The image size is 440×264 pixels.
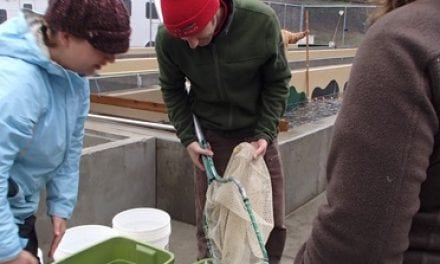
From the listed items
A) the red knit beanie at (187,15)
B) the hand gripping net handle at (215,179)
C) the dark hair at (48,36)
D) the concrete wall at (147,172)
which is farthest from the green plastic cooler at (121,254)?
the concrete wall at (147,172)

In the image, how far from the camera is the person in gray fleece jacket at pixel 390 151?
92cm

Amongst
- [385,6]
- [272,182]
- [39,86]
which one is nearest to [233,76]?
[272,182]

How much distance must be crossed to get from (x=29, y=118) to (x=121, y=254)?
88 centimetres

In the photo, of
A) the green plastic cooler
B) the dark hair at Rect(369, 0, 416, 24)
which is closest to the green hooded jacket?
the green plastic cooler

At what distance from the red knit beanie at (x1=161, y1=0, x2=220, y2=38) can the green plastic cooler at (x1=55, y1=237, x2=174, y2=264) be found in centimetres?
100

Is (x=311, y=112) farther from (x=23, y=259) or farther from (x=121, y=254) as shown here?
(x=23, y=259)

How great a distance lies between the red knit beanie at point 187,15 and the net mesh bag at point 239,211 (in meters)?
0.70

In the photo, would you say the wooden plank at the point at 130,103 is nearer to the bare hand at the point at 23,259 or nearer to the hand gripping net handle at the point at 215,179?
the hand gripping net handle at the point at 215,179

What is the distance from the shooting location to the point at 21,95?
1.77 meters

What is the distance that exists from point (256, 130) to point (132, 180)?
63.9 inches

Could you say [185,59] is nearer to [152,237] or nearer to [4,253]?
[152,237]

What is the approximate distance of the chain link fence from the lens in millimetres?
16516

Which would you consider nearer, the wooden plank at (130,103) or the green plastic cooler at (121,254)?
the green plastic cooler at (121,254)

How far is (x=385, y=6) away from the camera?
1144 millimetres
